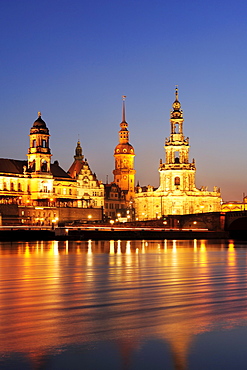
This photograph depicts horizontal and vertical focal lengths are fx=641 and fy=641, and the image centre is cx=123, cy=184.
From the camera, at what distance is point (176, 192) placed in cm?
16375

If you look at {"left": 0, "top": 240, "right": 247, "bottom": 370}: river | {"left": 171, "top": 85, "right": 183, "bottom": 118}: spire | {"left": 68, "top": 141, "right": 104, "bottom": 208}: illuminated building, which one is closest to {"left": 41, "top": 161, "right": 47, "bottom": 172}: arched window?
{"left": 68, "top": 141, "right": 104, "bottom": 208}: illuminated building

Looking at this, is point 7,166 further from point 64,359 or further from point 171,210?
point 64,359

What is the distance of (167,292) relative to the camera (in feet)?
78.6

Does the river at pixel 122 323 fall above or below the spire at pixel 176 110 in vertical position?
below

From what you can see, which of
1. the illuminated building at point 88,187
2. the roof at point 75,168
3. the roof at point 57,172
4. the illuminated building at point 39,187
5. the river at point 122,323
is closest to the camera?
the river at point 122,323

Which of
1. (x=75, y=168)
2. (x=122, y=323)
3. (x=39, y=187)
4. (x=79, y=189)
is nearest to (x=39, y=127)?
(x=39, y=187)

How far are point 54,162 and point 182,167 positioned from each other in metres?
37.5

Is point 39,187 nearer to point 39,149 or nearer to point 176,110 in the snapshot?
point 39,149

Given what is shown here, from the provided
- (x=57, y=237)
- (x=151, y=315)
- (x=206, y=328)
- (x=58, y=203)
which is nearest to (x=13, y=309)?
(x=151, y=315)

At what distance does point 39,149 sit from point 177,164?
36528 millimetres

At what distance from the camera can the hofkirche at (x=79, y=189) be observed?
489ft

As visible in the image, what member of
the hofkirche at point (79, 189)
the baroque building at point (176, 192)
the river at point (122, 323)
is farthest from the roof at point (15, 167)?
the river at point (122, 323)

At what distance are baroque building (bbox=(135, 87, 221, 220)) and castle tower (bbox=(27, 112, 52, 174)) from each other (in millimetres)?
27744

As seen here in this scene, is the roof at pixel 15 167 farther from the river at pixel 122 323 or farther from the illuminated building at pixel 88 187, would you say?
the river at pixel 122 323
